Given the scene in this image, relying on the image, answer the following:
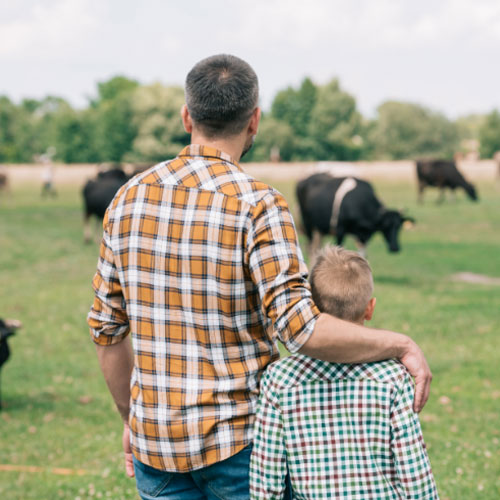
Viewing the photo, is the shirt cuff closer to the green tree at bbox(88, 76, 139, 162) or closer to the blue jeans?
the blue jeans

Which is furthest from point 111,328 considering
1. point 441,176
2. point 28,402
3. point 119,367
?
point 441,176

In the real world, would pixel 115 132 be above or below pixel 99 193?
below

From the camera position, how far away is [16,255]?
1811 centimetres

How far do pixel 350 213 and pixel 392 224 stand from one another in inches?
46.8

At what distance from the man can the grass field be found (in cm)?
296

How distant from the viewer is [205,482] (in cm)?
238

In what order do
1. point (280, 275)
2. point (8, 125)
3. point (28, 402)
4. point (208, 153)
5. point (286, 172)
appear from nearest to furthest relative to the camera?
point (280, 275)
point (208, 153)
point (28, 402)
point (286, 172)
point (8, 125)

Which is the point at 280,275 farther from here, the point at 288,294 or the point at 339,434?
the point at 339,434

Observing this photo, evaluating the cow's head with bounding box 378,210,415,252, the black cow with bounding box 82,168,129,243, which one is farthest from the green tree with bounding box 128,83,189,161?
the cow's head with bounding box 378,210,415,252

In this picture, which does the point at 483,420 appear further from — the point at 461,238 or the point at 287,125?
the point at 287,125

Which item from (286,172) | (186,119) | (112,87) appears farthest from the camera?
(112,87)

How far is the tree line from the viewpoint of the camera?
74625 millimetres

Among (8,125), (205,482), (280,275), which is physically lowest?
(8,125)

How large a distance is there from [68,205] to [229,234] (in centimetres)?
3204
